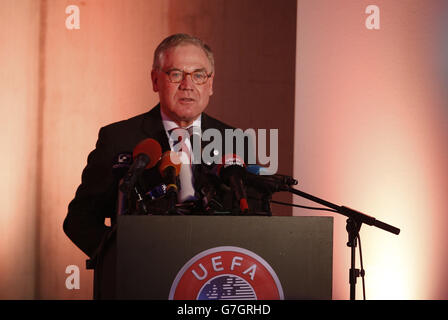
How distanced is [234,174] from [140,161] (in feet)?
1.03

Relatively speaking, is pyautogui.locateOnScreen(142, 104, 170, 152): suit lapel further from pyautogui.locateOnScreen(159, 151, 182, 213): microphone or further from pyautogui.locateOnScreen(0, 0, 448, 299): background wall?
pyautogui.locateOnScreen(159, 151, 182, 213): microphone

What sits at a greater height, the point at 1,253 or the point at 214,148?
the point at 214,148

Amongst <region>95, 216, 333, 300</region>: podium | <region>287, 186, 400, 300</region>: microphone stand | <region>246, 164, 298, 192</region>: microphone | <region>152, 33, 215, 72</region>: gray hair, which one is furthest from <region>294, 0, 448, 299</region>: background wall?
<region>95, 216, 333, 300</region>: podium

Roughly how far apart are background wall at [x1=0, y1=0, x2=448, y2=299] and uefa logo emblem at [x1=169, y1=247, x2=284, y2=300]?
2012 millimetres

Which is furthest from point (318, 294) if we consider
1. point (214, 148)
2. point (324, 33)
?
point (324, 33)

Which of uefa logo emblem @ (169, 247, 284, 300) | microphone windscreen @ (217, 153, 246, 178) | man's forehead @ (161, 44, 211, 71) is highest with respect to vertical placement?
man's forehead @ (161, 44, 211, 71)

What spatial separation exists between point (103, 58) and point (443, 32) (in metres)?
2.23

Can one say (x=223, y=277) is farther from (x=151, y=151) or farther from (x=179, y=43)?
(x=179, y=43)

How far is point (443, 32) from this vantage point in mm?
3584

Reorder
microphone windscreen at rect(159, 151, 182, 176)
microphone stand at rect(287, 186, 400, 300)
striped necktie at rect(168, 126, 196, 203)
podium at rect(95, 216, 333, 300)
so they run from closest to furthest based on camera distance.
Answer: podium at rect(95, 216, 333, 300), microphone windscreen at rect(159, 151, 182, 176), microphone stand at rect(287, 186, 400, 300), striped necktie at rect(168, 126, 196, 203)

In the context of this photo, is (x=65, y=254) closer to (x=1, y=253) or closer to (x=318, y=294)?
(x=1, y=253)

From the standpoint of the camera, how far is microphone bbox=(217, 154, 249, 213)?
175 cm

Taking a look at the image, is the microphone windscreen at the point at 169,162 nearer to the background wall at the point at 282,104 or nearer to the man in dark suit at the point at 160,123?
the man in dark suit at the point at 160,123

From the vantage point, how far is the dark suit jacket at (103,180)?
2.59 metres
